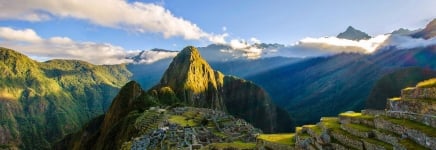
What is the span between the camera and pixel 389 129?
97.6 ft

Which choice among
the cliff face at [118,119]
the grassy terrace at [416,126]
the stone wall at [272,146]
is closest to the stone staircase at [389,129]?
the grassy terrace at [416,126]

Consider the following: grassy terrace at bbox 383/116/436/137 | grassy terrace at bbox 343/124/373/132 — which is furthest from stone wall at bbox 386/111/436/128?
grassy terrace at bbox 343/124/373/132

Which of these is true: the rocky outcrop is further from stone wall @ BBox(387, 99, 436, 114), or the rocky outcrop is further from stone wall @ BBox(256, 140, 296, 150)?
stone wall @ BBox(256, 140, 296, 150)

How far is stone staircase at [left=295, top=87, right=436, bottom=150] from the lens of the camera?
26.4 m

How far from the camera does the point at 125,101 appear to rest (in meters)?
177

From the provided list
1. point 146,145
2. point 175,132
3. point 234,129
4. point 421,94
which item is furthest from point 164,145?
point 421,94

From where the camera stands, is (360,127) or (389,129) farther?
(360,127)

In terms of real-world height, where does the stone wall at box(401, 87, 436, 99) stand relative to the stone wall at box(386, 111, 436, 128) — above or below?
above

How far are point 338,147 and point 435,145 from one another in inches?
349

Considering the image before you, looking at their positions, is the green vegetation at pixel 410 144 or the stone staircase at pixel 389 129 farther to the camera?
the stone staircase at pixel 389 129

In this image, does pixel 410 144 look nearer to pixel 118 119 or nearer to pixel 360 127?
pixel 360 127

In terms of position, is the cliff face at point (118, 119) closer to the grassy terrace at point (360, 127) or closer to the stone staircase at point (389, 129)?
the stone staircase at point (389, 129)

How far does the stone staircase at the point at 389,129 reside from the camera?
2642 cm

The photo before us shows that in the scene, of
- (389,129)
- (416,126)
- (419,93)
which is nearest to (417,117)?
(416,126)
